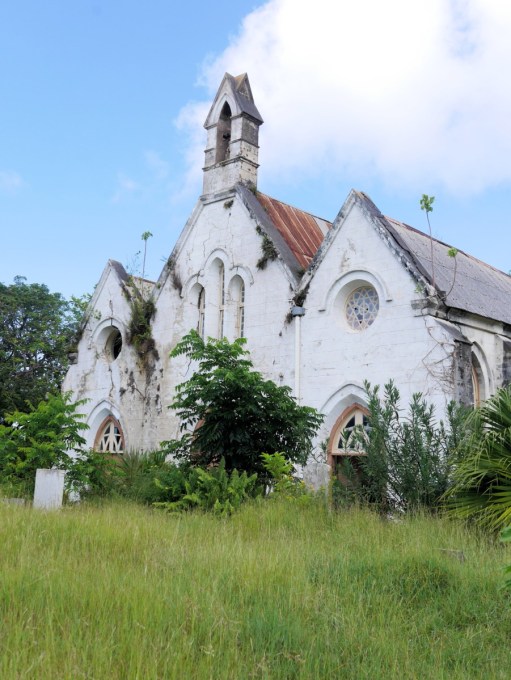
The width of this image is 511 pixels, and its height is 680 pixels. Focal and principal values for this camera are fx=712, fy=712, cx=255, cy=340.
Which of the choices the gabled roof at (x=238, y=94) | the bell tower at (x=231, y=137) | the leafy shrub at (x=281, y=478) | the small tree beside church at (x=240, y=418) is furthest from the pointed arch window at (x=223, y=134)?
the leafy shrub at (x=281, y=478)

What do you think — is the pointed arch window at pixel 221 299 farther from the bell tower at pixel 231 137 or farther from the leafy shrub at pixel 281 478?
the leafy shrub at pixel 281 478

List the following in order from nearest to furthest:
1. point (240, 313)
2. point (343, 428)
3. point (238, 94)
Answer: point (343, 428) → point (240, 313) → point (238, 94)

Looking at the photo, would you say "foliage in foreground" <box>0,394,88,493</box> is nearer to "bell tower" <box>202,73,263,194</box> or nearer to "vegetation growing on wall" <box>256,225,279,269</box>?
"vegetation growing on wall" <box>256,225,279,269</box>

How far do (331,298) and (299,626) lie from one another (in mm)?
12531

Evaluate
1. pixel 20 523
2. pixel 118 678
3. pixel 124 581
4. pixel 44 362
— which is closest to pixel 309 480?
pixel 20 523

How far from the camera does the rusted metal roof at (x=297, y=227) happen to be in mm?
20172

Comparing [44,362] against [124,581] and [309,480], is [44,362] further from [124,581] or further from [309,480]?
[124,581]

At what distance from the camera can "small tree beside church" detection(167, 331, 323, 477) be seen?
1323 centimetres

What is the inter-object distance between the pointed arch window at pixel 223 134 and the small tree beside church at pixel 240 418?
10.1 metres

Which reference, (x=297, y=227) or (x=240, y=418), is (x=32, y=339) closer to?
(x=297, y=227)

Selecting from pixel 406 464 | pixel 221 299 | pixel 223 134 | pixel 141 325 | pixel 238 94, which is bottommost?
pixel 406 464

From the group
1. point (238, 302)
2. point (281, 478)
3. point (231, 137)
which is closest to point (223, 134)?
point (231, 137)

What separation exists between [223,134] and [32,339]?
756 inches

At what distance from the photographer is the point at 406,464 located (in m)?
11.1
